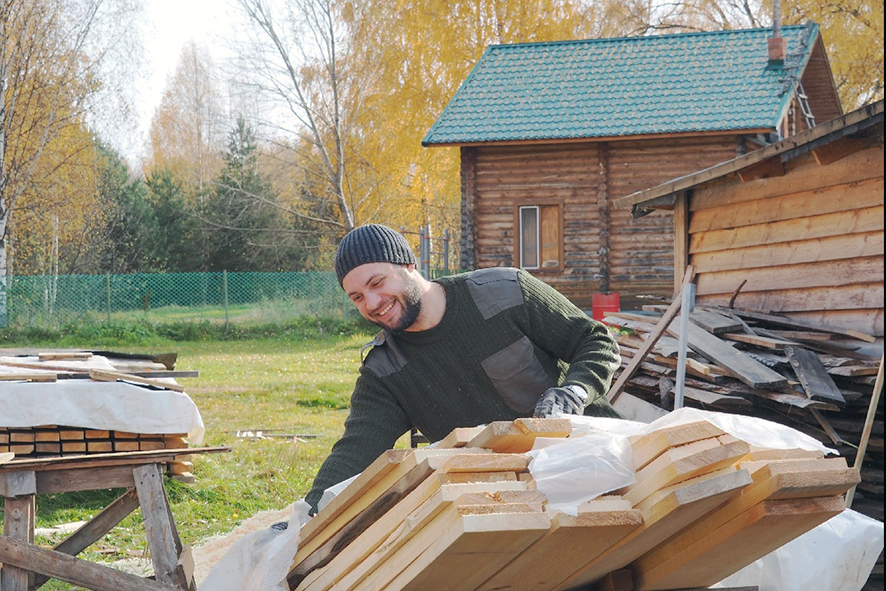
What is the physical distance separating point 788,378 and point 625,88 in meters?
11.5

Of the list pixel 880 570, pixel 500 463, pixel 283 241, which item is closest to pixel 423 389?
pixel 500 463

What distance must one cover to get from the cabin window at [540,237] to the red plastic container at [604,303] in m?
1.22

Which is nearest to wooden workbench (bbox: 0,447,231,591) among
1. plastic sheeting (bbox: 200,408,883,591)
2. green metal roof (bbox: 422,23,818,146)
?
plastic sheeting (bbox: 200,408,883,591)

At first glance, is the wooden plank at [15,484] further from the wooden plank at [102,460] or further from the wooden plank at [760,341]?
the wooden plank at [760,341]

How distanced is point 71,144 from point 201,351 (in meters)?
8.97

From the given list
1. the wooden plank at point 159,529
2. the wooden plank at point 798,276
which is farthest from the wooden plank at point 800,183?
the wooden plank at point 159,529

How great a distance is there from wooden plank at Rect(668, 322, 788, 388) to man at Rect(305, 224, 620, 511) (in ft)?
11.9

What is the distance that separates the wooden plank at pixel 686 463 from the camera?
181cm

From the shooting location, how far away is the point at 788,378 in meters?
7.13

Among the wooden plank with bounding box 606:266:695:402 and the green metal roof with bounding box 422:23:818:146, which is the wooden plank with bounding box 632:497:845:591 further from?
the green metal roof with bounding box 422:23:818:146

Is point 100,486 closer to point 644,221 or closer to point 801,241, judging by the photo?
point 801,241

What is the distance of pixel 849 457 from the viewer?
7.10 m

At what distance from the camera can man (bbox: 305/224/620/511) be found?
3541 millimetres

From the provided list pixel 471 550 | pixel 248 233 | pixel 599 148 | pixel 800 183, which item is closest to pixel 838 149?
pixel 800 183
